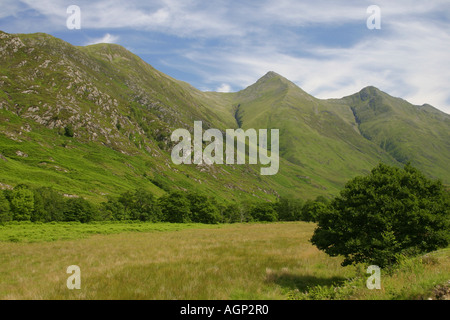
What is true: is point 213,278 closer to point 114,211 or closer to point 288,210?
point 114,211

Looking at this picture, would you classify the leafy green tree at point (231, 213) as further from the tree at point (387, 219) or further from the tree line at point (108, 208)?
the tree at point (387, 219)

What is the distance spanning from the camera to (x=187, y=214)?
9400 centimetres

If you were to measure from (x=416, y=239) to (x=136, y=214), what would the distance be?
324ft

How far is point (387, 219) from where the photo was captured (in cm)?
1336

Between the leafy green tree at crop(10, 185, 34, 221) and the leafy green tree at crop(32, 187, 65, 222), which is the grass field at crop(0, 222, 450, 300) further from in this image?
the leafy green tree at crop(32, 187, 65, 222)

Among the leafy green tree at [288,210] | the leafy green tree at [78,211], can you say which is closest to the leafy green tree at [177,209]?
the leafy green tree at [78,211]

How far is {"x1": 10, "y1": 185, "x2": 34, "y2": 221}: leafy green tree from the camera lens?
3056 inches

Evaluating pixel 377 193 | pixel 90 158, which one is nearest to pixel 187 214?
pixel 377 193

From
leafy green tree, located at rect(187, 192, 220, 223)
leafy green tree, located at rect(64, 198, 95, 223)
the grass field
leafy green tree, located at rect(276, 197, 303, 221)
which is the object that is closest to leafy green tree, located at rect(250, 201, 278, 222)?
leafy green tree, located at rect(276, 197, 303, 221)

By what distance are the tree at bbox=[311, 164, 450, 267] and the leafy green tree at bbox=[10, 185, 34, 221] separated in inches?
3579

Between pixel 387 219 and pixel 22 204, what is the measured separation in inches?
3776

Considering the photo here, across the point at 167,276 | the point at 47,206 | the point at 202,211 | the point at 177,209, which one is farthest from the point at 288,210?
the point at 167,276

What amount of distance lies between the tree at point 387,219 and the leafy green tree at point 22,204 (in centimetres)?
9091
